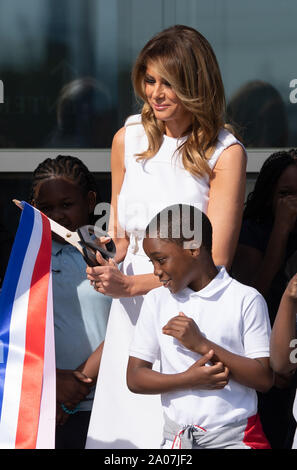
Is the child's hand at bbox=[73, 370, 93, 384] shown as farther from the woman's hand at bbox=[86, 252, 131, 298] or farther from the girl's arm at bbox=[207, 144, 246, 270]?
the girl's arm at bbox=[207, 144, 246, 270]

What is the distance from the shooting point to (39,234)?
9.54ft

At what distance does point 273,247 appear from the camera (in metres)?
3.39

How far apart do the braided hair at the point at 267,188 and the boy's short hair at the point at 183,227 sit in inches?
35.8

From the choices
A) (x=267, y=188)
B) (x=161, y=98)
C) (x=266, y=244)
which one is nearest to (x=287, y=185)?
(x=267, y=188)

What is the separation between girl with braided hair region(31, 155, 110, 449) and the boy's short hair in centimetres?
61

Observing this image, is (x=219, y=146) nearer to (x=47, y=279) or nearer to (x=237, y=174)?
(x=237, y=174)

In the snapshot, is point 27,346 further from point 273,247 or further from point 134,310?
point 273,247

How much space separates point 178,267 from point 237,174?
1.39ft

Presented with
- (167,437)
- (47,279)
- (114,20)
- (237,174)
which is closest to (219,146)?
(237,174)

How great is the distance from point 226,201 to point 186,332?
0.51 m

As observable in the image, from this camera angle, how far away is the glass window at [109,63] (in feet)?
13.6
